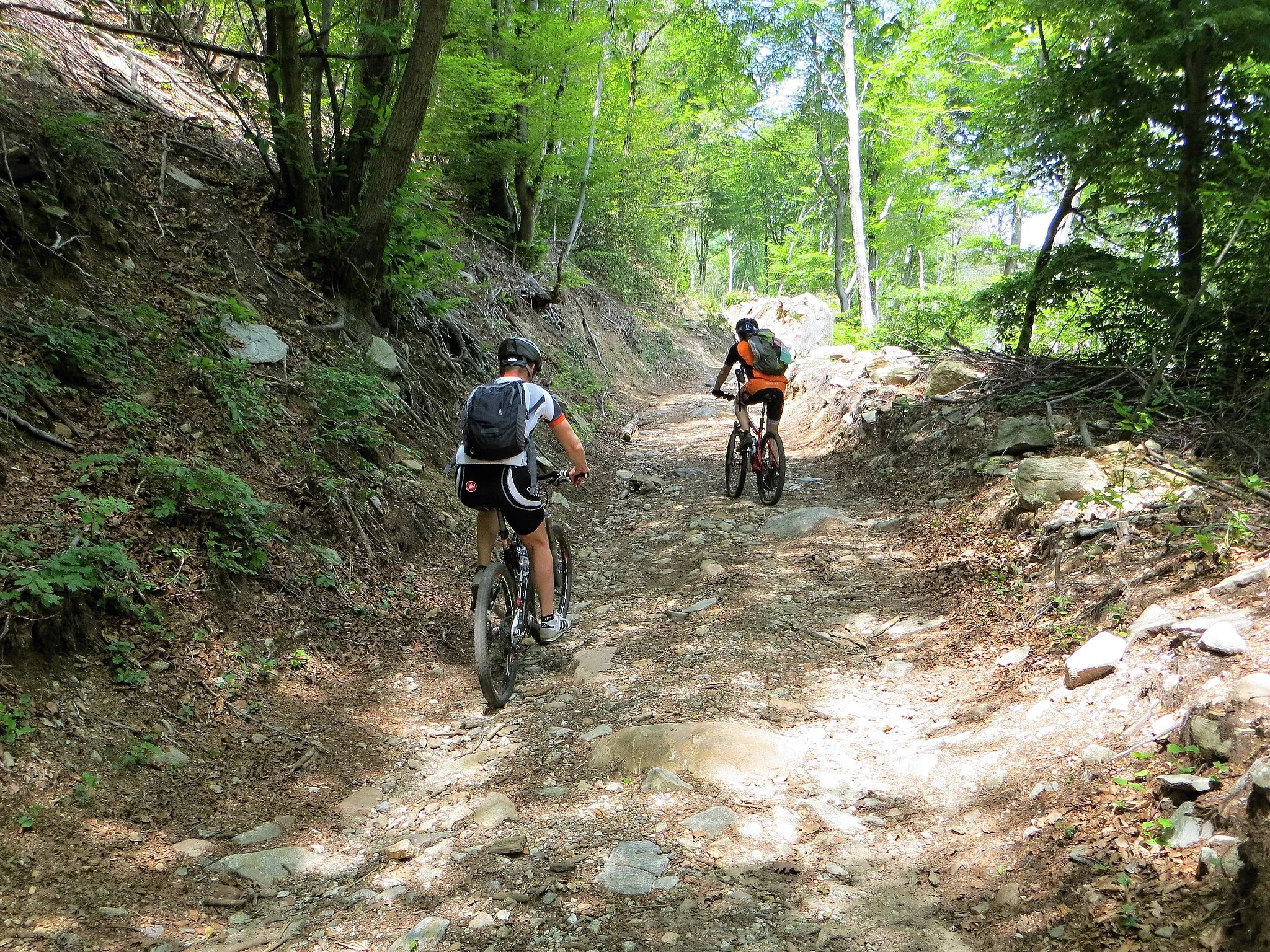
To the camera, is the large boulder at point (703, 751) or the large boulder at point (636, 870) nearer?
the large boulder at point (636, 870)

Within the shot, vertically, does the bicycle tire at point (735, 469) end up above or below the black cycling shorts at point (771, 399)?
below

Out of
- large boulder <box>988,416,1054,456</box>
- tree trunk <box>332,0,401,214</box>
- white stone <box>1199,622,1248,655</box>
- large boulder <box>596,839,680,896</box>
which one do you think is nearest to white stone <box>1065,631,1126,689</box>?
white stone <box>1199,622,1248,655</box>

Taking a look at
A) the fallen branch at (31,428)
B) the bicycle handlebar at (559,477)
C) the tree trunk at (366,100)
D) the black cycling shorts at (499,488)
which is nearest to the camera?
the fallen branch at (31,428)

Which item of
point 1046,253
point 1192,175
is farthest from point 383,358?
point 1192,175

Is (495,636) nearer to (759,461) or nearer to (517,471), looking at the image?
(517,471)

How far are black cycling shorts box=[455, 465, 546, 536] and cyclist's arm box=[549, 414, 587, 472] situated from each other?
1.03 feet

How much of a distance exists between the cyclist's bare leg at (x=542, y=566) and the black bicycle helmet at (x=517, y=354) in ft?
3.73

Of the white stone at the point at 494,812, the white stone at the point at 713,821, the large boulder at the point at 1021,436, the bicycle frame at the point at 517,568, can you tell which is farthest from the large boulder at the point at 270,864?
the large boulder at the point at 1021,436

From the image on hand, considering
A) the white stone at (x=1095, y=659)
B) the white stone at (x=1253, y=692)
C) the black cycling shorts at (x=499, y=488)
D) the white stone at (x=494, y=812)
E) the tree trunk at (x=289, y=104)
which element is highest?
the tree trunk at (x=289, y=104)

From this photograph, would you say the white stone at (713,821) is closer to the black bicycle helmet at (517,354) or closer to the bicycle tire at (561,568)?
the bicycle tire at (561,568)

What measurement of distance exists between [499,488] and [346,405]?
8.10 feet

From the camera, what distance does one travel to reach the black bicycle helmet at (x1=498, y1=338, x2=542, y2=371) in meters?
4.59

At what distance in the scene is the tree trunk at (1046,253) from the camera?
7.66 metres

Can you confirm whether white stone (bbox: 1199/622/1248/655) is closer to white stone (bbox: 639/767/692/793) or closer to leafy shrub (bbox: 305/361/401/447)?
white stone (bbox: 639/767/692/793)
